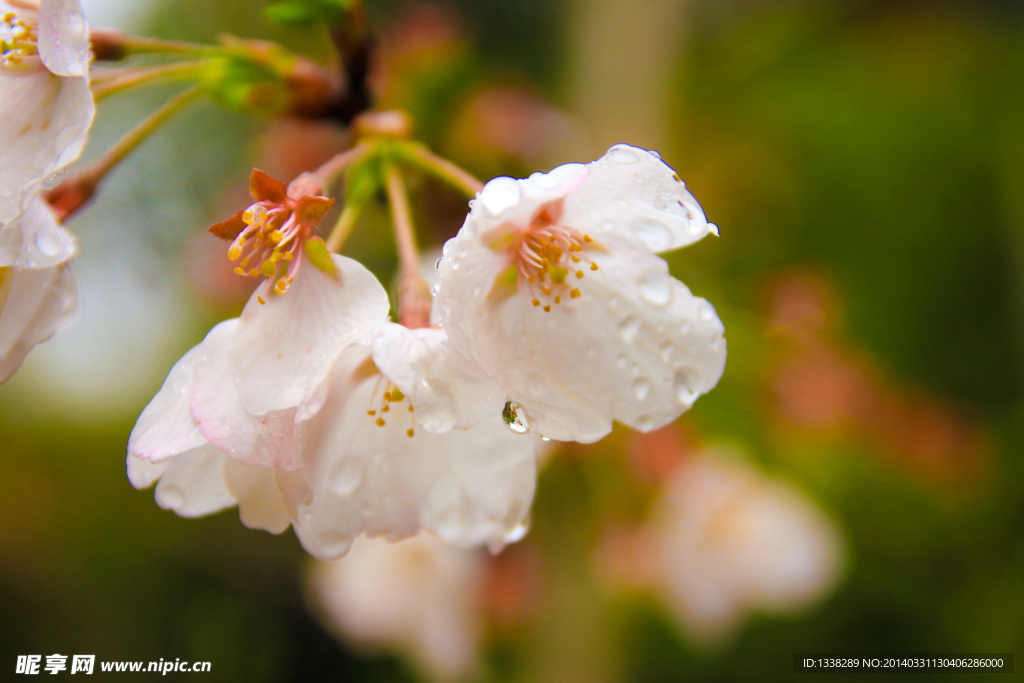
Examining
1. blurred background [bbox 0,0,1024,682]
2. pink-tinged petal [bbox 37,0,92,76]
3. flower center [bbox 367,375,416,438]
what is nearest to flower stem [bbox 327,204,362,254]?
flower center [bbox 367,375,416,438]

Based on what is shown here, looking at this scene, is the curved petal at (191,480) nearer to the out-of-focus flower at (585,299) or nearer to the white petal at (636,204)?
the out-of-focus flower at (585,299)

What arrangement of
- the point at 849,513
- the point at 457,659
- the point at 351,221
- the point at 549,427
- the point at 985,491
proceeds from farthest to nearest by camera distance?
the point at 849,513, the point at 985,491, the point at 457,659, the point at 351,221, the point at 549,427

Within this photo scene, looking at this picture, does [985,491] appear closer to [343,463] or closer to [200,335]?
[343,463]

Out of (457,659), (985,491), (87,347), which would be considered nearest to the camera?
(457,659)

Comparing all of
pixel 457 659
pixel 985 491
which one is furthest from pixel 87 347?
pixel 985 491

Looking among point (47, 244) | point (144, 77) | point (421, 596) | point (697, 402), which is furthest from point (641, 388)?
point (421, 596)

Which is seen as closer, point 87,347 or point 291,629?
point 87,347

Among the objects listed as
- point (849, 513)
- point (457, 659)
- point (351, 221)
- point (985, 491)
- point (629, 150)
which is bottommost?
point (457, 659)

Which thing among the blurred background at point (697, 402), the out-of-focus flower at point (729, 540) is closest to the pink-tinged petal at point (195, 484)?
the blurred background at point (697, 402)
